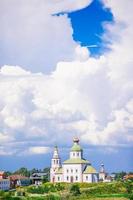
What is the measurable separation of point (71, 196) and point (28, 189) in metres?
3.75

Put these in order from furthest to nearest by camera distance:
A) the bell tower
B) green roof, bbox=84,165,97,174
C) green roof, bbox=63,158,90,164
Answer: the bell tower, green roof, bbox=63,158,90,164, green roof, bbox=84,165,97,174

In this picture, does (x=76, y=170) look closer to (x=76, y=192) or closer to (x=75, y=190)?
(x=75, y=190)

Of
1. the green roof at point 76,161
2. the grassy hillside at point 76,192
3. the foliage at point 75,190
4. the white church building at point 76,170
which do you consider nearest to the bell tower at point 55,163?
the white church building at point 76,170

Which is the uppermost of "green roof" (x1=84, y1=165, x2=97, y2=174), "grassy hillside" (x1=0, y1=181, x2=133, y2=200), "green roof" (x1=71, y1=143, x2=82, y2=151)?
"green roof" (x1=71, y1=143, x2=82, y2=151)

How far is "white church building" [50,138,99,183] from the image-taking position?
115 ft

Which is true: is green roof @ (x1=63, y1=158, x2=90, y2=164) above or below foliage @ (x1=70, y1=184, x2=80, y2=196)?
above

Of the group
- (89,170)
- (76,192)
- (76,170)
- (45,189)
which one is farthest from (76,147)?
(76,192)

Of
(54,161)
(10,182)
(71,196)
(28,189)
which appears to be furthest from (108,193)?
(10,182)

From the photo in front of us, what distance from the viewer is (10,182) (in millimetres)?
38312

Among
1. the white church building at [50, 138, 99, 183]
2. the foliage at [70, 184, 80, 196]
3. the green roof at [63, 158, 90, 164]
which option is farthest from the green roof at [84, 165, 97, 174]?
the foliage at [70, 184, 80, 196]

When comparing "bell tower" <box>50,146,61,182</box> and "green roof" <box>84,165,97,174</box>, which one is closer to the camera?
"green roof" <box>84,165,97,174</box>

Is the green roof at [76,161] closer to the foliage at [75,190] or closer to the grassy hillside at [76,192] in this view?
the grassy hillside at [76,192]

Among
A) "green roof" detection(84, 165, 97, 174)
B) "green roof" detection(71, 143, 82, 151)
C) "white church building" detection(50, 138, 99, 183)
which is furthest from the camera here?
"green roof" detection(71, 143, 82, 151)

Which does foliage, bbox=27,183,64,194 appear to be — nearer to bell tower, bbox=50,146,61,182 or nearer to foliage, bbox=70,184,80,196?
foliage, bbox=70,184,80,196
